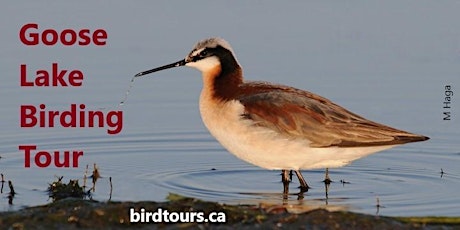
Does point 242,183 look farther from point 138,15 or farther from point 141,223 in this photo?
point 138,15

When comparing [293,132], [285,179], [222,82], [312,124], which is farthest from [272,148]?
[222,82]

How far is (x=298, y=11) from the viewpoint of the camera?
20422 mm

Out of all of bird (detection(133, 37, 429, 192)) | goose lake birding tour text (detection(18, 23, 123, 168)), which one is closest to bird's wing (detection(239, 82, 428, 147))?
bird (detection(133, 37, 429, 192))

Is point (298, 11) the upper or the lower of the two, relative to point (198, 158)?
upper

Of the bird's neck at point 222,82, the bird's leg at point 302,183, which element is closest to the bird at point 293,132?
the bird's leg at point 302,183

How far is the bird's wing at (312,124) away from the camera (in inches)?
536

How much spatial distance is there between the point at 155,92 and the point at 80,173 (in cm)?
366

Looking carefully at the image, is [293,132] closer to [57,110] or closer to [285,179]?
[285,179]

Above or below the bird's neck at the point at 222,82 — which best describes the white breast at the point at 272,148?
below

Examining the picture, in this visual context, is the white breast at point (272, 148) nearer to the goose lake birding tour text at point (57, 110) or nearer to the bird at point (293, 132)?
the bird at point (293, 132)

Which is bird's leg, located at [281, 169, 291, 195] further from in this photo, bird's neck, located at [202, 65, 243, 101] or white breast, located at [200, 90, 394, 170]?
bird's neck, located at [202, 65, 243, 101]

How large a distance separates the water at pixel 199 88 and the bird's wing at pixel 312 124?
23.1 inches

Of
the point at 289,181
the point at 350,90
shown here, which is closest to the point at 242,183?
the point at 289,181

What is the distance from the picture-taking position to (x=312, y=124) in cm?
1367
